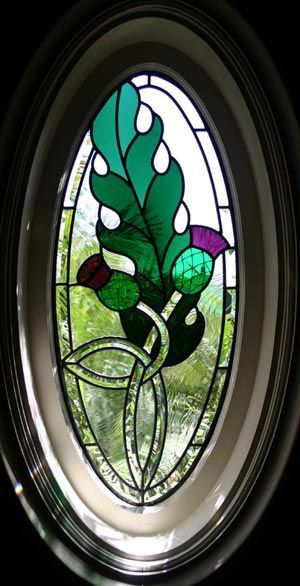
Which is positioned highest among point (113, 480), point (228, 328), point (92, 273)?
point (92, 273)

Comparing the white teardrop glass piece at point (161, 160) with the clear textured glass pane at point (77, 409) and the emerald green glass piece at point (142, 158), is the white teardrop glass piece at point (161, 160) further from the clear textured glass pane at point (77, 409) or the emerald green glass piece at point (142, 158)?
the clear textured glass pane at point (77, 409)

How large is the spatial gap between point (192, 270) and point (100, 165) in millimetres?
344

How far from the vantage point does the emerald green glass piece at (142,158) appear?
121 cm

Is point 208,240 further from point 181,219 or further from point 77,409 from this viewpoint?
point 77,409

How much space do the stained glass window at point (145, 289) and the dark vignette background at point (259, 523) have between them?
25 cm

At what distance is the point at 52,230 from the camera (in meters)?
1.17

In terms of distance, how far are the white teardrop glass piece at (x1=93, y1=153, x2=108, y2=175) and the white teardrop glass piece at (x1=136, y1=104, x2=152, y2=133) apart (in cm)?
12

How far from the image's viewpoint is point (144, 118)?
47.5 inches

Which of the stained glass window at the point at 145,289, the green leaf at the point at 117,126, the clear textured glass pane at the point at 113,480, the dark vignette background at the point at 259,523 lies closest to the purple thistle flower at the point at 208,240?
the stained glass window at the point at 145,289

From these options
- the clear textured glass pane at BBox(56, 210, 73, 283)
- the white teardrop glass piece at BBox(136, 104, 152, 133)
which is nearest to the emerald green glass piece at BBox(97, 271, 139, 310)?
the clear textured glass pane at BBox(56, 210, 73, 283)

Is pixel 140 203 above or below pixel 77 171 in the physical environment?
below

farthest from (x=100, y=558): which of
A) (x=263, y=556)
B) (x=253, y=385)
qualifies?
(x=253, y=385)

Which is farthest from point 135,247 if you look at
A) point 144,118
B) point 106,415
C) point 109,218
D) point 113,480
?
point 113,480

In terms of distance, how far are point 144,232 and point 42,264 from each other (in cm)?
26
